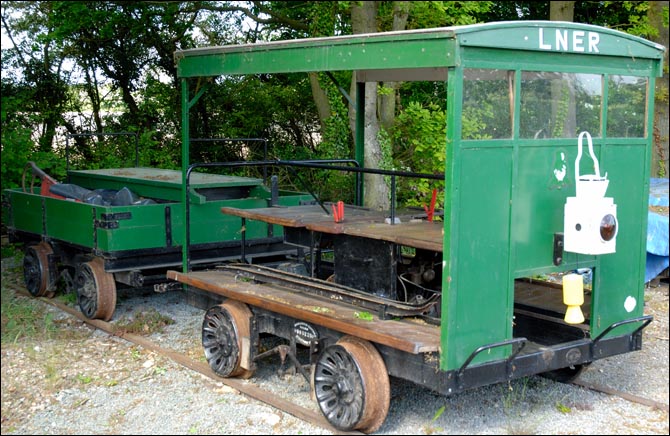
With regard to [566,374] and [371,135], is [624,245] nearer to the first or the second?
[566,374]

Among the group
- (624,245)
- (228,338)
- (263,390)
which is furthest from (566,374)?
(228,338)

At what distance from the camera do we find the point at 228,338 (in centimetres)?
710

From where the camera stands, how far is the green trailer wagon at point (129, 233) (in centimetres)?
873

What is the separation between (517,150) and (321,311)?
72.2 inches

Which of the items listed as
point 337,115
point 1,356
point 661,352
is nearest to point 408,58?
point 661,352

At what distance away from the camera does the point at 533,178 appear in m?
5.78

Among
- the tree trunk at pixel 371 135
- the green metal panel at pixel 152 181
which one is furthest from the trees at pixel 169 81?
the green metal panel at pixel 152 181

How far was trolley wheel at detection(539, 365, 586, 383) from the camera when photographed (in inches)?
270

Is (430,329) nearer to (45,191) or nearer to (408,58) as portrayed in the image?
(408,58)

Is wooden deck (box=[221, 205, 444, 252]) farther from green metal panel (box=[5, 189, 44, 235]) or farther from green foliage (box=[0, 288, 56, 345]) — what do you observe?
green metal panel (box=[5, 189, 44, 235])

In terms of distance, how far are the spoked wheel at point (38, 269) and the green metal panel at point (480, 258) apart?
6110 millimetres

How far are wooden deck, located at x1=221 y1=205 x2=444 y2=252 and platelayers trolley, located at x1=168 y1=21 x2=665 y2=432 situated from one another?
0.02 metres

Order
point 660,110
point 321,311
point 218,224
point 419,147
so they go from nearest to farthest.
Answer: point 321,311
point 218,224
point 419,147
point 660,110

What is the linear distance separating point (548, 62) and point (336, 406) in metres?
2.75
